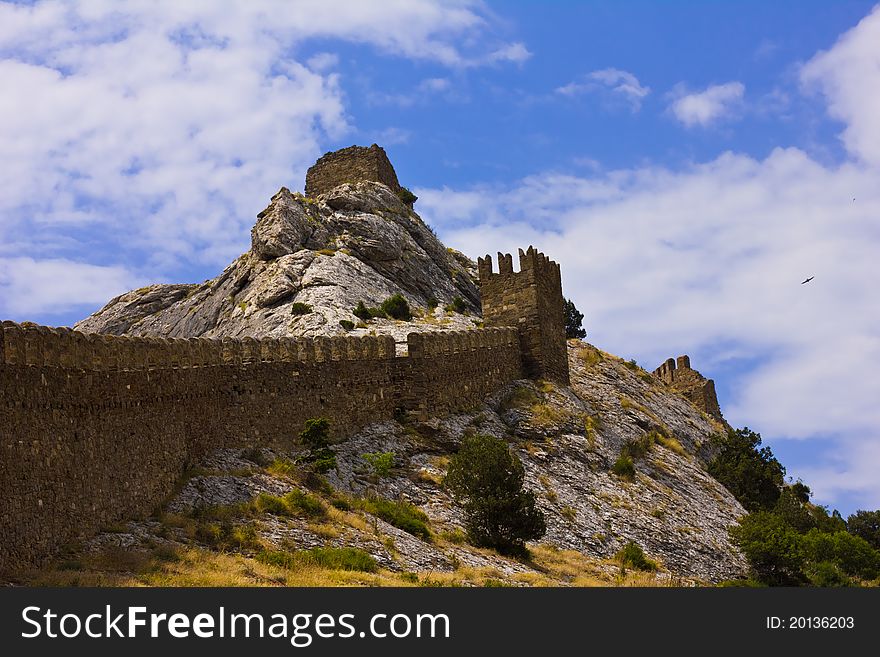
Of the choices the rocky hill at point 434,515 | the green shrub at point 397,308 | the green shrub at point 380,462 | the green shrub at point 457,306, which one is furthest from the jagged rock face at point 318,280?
the green shrub at point 380,462

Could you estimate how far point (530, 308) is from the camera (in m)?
39.7

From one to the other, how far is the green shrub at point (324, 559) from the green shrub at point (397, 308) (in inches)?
864

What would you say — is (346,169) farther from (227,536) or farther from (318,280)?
(227,536)

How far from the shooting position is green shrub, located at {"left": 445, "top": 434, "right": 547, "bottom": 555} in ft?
83.5

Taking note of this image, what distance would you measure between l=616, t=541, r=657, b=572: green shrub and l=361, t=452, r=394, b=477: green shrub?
24.1 feet

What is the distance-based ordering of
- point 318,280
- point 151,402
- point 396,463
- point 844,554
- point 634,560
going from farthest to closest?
point 318,280 → point 844,554 → point 396,463 → point 634,560 → point 151,402

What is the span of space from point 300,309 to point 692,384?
3462cm

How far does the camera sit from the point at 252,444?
86.0ft

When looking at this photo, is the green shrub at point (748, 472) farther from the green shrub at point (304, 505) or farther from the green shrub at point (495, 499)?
the green shrub at point (304, 505)

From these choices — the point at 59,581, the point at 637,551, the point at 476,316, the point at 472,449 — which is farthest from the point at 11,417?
the point at 476,316

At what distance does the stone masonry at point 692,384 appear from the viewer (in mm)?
63678

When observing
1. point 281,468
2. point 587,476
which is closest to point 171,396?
point 281,468

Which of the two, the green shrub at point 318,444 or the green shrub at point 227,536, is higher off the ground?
the green shrub at point 318,444
